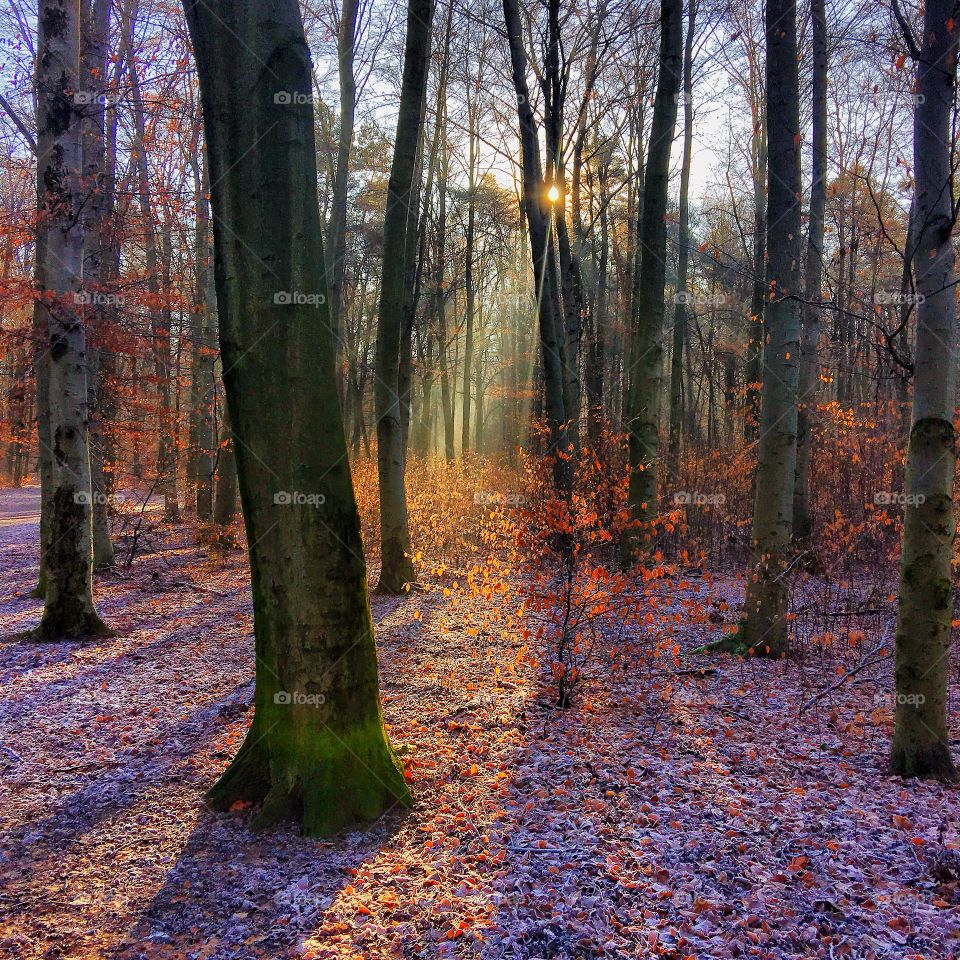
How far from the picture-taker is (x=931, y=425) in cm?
329

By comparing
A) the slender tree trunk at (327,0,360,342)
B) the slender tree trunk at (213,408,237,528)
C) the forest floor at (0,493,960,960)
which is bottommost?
the forest floor at (0,493,960,960)

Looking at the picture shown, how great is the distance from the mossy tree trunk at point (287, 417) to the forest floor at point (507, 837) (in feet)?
1.12

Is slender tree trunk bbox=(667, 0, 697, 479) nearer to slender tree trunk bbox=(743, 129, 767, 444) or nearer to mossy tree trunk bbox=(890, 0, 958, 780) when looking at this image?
slender tree trunk bbox=(743, 129, 767, 444)

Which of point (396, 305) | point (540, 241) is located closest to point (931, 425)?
point (396, 305)

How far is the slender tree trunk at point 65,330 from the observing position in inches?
250

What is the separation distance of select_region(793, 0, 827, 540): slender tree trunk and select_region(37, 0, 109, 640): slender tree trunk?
28.5ft

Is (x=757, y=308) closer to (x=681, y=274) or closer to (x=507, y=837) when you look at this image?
(x=681, y=274)

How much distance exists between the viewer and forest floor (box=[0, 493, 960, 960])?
250 cm

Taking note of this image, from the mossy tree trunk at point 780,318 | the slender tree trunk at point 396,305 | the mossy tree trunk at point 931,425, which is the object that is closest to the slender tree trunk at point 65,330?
the slender tree trunk at point 396,305

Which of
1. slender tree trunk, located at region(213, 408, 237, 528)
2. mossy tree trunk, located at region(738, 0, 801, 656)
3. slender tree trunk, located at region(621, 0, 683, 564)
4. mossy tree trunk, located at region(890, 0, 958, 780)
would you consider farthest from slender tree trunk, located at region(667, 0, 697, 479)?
mossy tree trunk, located at region(890, 0, 958, 780)

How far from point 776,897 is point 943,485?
2.10 meters

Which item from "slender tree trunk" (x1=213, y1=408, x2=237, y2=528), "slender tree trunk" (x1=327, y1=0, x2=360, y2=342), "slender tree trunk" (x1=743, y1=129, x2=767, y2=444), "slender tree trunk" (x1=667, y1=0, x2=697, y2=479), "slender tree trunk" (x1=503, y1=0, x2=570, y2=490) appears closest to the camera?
"slender tree trunk" (x1=503, y1=0, x2=570, y2=490)

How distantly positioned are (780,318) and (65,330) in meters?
6.60

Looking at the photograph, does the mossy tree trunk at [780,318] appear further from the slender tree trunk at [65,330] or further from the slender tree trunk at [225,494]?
the slender tree trunk at [225,494]
